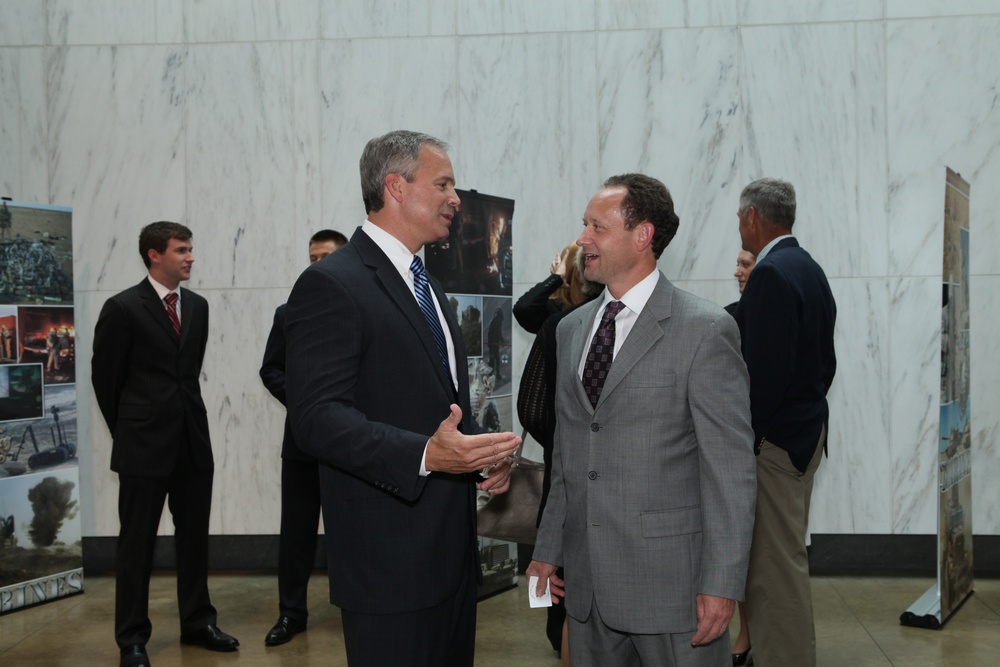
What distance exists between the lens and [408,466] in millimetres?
2180

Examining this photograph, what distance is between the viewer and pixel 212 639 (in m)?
4.86

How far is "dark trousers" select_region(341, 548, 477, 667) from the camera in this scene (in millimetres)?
2332

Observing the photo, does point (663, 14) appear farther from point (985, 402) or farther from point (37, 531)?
point (37, 531)

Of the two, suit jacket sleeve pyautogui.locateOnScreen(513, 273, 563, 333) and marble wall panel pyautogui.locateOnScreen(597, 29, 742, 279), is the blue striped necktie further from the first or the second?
marble wall panel pyautogui.locateOnScreen(597, 29, 742, 279)

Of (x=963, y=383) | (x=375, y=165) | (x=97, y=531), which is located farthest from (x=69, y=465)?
(x=963, y=383)

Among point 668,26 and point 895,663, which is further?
point 668,26

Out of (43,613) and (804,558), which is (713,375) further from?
(43,613)

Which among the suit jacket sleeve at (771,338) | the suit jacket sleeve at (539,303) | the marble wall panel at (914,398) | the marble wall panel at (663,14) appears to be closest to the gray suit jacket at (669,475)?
the suit jacket sleeve at (771,338)

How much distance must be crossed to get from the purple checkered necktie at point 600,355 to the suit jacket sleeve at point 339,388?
532 millimetres

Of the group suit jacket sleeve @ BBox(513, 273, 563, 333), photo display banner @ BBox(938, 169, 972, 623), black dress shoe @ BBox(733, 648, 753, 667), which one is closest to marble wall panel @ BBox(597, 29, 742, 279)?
photo display banner @ BBox(938, 169, 972, 623)

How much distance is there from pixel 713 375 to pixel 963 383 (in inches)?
143

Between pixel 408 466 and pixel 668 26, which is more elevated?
pixel 668 26

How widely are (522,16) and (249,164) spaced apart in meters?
2.06

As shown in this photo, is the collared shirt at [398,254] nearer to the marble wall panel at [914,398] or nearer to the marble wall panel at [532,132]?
the marble wall panel at [532,132]
